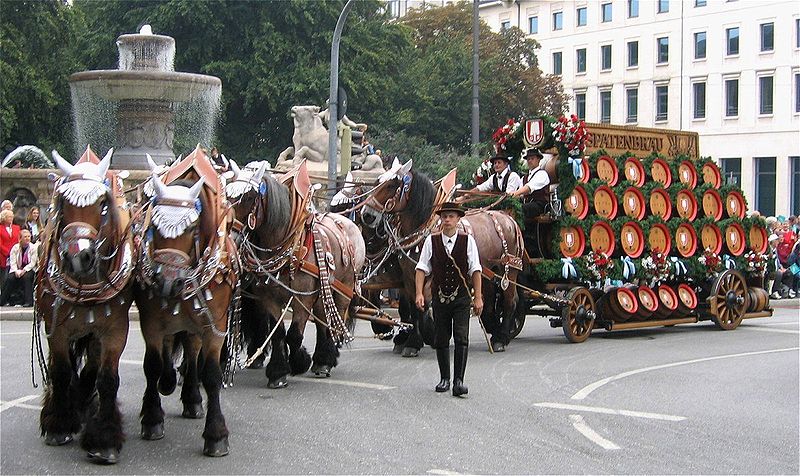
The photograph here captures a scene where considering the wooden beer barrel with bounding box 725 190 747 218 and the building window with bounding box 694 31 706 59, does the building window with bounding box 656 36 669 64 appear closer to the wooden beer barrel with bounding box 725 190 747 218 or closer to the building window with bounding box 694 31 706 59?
the building window with bounding box 694 31 706 59

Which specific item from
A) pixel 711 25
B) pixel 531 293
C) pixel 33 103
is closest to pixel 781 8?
pixel 711 25

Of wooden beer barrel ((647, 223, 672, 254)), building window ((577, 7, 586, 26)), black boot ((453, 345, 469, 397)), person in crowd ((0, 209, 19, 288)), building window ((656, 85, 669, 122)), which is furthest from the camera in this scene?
building window ((577, 7, 586, 26))

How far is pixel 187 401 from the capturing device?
359 inches

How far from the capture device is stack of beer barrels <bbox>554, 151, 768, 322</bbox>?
15.1 m

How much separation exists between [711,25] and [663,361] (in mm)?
56673

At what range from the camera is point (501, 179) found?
1527 cm

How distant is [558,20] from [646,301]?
62.6m

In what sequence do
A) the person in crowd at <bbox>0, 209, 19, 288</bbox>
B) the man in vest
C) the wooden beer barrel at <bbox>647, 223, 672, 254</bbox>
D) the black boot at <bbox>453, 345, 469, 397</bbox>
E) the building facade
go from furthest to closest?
the building facade → the person in crowd at <bbox>0, 209, 19, 288</bbox> → the wooden beer barrel at <bbox>647, 223, 672, 254</bbox> → the man in vest → the black boot at <bbox>453, 345, 469, 397</bbox>

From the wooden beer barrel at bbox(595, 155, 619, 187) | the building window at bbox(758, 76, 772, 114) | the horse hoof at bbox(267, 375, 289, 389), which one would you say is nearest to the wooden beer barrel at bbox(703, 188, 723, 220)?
the wooden beer barrel at bbox(595, 155, 619, 187)

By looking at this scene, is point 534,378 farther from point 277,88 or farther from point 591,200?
point 277,88

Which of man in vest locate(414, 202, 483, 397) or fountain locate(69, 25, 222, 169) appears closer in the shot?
man in vest locate(414, 202, 483, 397)

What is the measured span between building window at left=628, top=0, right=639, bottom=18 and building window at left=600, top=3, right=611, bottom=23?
1.67 meters

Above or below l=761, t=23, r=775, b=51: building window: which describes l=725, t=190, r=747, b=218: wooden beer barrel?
below

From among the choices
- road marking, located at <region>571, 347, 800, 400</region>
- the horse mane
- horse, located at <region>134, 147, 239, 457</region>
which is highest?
the horse mane
